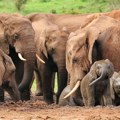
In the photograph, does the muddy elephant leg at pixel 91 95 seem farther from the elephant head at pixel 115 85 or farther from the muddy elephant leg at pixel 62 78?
the muddy elephant leg at pixel 62 78

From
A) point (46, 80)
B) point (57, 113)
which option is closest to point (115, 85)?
point (57, 113)

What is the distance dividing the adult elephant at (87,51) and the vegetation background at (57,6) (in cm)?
1452

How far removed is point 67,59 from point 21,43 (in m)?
1.04

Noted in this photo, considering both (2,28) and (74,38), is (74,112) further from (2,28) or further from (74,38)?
(2,28)

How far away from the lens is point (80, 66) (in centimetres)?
1071

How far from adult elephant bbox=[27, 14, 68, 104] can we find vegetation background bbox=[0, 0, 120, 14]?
13.0 metres

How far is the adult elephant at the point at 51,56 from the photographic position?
39.7 feet

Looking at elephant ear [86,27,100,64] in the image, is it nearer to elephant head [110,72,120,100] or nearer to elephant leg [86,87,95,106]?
elephant head [110,72,120,100]

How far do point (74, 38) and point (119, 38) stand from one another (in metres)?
0.65

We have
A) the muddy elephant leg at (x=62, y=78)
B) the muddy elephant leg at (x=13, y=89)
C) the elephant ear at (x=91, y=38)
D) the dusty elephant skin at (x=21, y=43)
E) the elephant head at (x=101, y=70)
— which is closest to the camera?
the elephant head at (x=101, y=70)

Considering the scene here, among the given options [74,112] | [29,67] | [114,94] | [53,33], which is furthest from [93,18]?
[74,112]

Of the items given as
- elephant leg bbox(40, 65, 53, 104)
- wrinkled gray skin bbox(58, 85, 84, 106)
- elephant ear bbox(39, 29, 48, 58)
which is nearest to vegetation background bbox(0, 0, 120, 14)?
elephant ear bbox(39, 29, 48, 58)

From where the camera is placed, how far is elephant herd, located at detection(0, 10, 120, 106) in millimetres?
10047

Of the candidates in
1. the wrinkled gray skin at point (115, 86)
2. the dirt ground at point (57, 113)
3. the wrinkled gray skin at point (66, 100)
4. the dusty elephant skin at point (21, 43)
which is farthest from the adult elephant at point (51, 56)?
the dirt ground at point (57, 113)
